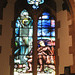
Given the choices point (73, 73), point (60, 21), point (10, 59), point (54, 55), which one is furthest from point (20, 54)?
point (73, 73)

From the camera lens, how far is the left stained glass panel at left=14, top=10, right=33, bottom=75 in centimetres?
688

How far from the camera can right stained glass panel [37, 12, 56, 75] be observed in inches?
271

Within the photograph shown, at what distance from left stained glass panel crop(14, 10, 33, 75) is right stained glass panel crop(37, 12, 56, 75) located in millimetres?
239

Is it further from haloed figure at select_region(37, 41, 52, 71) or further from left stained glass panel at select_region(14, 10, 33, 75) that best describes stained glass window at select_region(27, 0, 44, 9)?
haloed figure at select_region(37, 41, 52, 71)

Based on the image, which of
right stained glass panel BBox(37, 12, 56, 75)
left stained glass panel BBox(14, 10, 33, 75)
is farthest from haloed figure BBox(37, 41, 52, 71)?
left stained glass panel BBox(14, 10, 33, 75)

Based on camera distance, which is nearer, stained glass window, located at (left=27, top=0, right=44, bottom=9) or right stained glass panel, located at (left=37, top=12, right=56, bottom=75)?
right stained glass panel, located at (left=37, top=12, right=56, bottom=75)

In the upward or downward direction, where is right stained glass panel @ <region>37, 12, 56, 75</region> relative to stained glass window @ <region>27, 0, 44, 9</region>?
downward

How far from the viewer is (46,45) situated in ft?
23.2

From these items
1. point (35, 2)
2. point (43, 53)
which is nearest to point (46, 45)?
point (43, 53)

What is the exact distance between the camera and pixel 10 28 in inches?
275

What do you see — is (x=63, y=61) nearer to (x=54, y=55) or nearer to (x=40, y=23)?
(x=54, y=55)

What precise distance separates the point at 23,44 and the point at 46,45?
2.00 feet

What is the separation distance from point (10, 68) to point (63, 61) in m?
1.34

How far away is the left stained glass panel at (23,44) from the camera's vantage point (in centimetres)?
688
